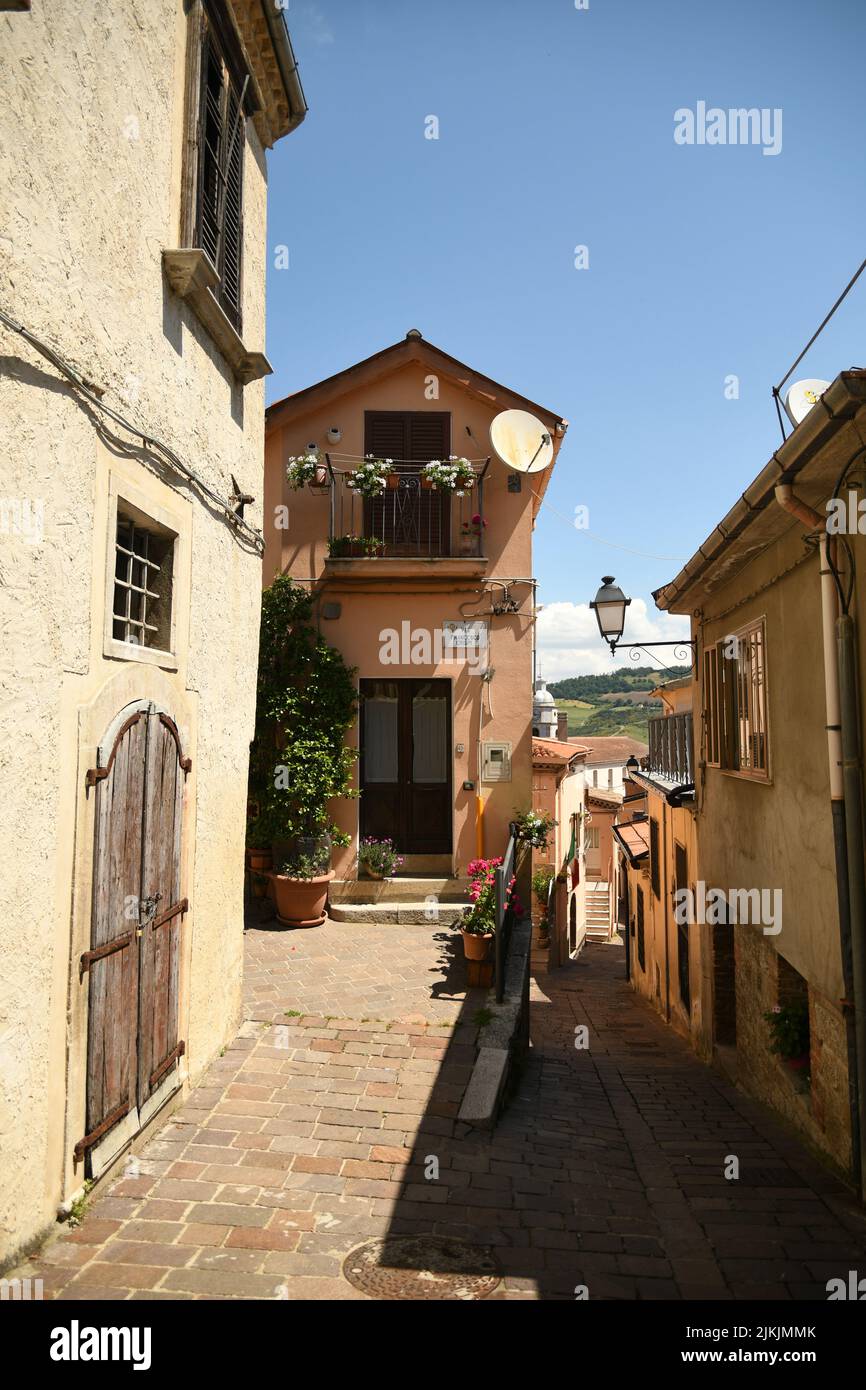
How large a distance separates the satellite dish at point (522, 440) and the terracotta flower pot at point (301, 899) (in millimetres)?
6002

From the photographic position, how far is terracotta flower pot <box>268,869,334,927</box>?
9617 mm

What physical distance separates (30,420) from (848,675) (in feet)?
14.6

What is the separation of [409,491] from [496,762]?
3959mm

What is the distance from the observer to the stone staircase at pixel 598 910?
93.2ft

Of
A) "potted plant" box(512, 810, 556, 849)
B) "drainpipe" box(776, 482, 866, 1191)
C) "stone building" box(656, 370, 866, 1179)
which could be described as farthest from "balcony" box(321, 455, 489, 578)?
"drainpipe" box(776, 482, 866, 1191)

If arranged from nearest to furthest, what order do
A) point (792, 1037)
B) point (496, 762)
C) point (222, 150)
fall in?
point (222, 150)
point (792, 1037)
point (496, 762)

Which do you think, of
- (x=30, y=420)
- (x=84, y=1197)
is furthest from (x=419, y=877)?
(x=30, y=420)

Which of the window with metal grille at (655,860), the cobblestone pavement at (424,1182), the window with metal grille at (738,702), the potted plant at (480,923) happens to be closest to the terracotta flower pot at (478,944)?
the potted plant at (480,923)

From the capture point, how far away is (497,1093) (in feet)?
18.8

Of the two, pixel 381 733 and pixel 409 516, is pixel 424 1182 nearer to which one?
pixel 381 733

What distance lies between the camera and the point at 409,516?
444 inches

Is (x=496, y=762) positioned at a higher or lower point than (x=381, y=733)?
lower

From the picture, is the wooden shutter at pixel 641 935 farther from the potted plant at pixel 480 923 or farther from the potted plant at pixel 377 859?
the potted plant at pixel 480 923

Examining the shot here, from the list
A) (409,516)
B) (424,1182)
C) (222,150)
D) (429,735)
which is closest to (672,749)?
(429,735)
